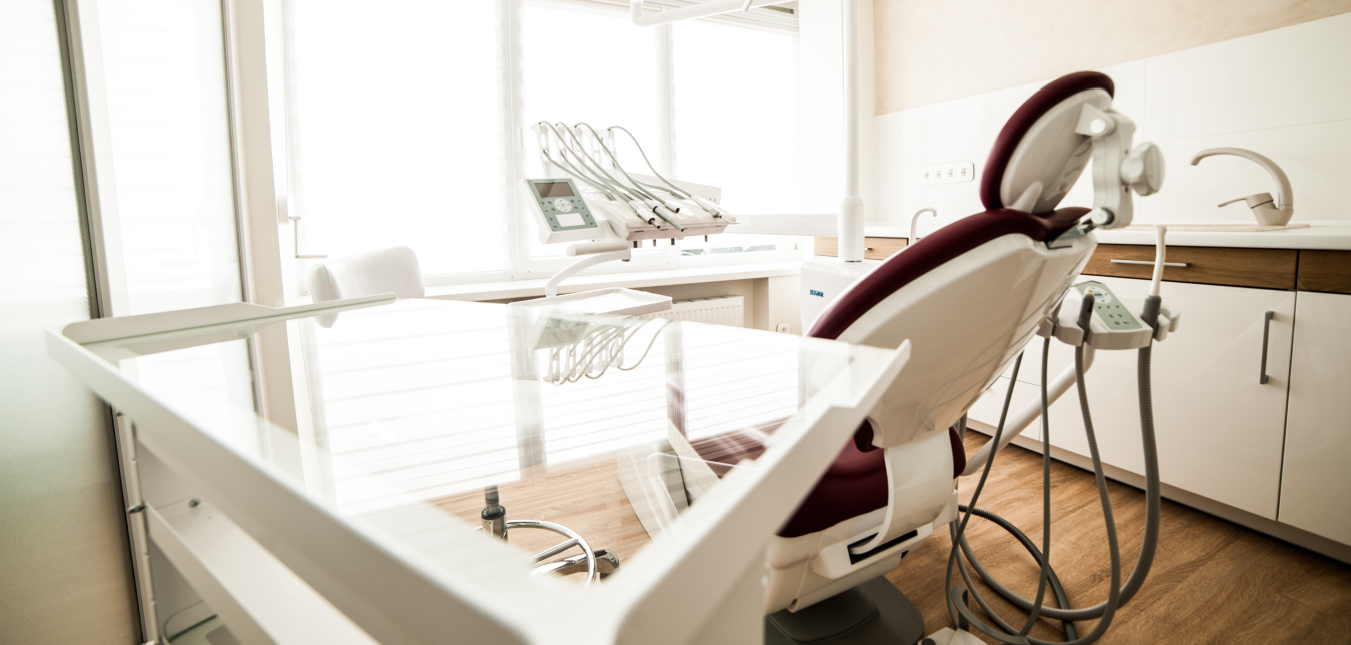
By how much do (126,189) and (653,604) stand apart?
4.39 ft

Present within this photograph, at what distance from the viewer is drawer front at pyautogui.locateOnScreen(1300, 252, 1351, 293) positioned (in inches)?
61.5

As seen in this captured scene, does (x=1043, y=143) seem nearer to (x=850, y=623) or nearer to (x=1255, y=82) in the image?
(x=850, y=623)

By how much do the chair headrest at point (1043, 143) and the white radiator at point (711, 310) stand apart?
8.39 feet

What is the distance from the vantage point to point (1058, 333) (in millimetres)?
1047

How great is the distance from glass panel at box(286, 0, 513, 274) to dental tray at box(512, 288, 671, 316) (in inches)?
57.2

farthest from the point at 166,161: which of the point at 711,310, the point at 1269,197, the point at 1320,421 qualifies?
the point at 1269,197

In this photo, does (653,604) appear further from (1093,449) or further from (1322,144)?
(1322,144)

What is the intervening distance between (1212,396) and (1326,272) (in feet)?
1.47

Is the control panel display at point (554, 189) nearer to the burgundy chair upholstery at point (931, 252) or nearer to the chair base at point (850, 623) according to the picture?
the burgundy chair upholstery at point (931, 252)

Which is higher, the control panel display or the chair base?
the control panel display

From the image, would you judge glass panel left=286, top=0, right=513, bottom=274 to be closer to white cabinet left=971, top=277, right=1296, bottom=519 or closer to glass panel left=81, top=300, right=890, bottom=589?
glass panel left=81, top=300, right=890, bottom=589

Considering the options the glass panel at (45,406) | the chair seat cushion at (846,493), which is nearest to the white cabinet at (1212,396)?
the chair seat cushion at (846,493)

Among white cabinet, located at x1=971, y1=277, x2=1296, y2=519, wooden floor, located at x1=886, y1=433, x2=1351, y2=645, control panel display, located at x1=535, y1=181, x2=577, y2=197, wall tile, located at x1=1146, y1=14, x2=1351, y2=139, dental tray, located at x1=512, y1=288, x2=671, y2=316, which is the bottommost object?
wooden floor, located at x1=886, y1=433, x2=1351, y2=645

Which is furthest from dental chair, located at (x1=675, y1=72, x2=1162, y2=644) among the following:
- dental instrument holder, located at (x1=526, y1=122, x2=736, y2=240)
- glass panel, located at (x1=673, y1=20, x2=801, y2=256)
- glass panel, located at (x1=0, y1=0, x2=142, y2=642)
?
glass panel, located at (x1=673, y1=20, x2=801, y2=256)
